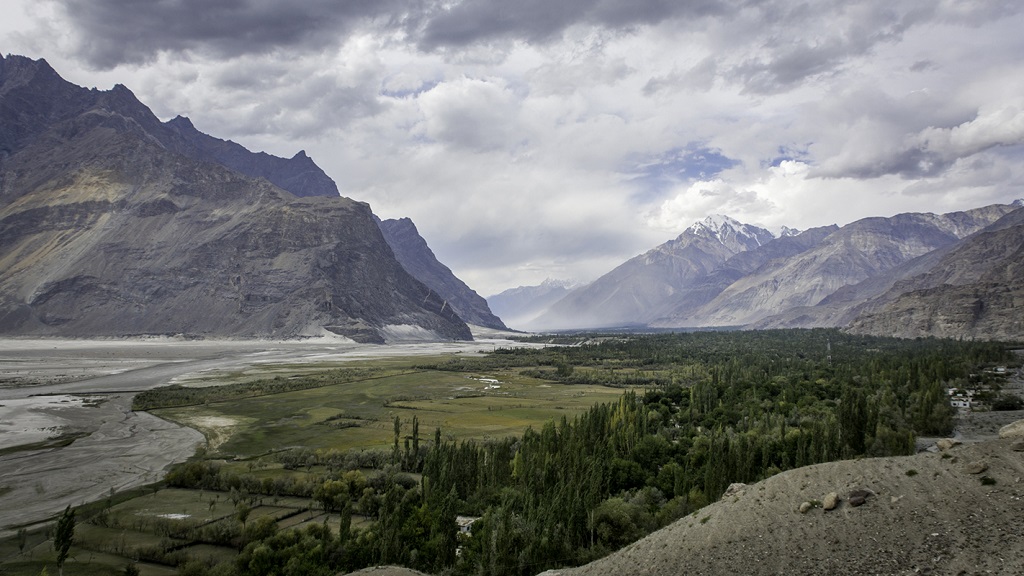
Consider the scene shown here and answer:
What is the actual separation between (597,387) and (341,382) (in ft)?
203

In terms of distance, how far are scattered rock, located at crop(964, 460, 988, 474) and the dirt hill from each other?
4 centimetres

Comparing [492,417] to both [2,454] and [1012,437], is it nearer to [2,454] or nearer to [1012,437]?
[2,454]

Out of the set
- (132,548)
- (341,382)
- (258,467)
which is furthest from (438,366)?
(132,548)

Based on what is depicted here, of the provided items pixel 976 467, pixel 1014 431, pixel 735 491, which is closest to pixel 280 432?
pixel 735 491

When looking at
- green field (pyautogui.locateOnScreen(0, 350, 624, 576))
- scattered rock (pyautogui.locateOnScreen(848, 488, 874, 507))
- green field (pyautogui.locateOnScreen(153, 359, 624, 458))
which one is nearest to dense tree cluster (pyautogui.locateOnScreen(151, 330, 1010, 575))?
green field (pyautogui.locateOnScreen(0, 350, 624, 576))

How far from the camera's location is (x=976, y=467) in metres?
25.2

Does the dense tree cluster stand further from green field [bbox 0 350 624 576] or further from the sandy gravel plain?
the sandy gravel plain

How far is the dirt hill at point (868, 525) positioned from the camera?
22.0 m

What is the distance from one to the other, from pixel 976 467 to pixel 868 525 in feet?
19.5

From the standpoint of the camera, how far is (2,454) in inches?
2485

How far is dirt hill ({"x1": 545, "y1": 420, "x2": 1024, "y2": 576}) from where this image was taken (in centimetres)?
2202

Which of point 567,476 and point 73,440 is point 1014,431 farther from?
point 73,440

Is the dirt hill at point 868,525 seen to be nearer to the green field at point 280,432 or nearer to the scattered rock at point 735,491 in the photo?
the scattered rock at point 735,491

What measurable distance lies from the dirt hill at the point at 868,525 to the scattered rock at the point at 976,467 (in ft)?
0.14
